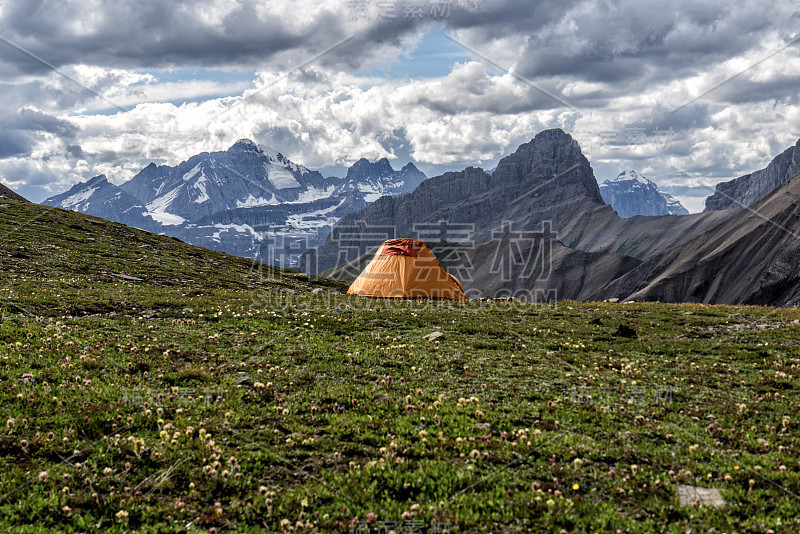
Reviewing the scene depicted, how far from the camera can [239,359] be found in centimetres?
1653

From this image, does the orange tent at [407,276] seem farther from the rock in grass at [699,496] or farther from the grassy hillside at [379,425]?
the rock in grass at [699,496]

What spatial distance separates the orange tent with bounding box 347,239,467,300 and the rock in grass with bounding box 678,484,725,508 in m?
28.1

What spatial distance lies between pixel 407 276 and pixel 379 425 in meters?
25.9

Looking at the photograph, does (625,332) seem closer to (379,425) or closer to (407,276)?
(379,425)

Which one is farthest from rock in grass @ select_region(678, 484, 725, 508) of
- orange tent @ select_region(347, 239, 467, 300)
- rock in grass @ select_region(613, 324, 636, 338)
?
orange tent @ select_region(347, 239, 467, 300)

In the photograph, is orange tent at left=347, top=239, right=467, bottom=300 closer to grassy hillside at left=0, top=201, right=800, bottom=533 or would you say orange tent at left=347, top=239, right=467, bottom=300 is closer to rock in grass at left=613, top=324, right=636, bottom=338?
grassy hillside at left=0, top=201, right=800, bottom=533

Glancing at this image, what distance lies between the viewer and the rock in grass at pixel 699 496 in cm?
842

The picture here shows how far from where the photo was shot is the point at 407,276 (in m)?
37.2

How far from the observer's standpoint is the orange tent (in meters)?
37.1

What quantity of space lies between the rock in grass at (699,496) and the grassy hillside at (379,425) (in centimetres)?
17

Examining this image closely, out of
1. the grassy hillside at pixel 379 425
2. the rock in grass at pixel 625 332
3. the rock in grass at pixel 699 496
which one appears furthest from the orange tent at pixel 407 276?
the rock in grass at pixel 699 496

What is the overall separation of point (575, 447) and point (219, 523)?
738 centimetres

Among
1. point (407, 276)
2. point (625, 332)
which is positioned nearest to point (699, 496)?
point (625, 332)

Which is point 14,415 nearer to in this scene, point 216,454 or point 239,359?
point 216,454
